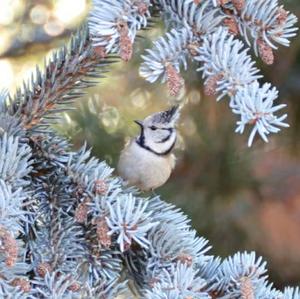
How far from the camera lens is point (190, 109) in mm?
2605

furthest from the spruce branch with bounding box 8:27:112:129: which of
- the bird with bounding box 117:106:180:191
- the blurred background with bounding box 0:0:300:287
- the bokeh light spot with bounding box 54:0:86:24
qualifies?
the bokeh light spot with bounding box 54:0:86:24

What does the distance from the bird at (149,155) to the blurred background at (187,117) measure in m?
0.31

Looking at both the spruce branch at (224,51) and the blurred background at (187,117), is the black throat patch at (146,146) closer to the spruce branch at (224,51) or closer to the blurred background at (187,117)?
the blurred background at (187,117)

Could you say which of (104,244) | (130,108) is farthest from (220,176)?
(104,244)

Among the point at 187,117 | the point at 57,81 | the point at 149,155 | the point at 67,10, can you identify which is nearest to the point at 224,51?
the point at 57,81

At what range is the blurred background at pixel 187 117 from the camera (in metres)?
2.52

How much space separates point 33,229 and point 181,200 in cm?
129

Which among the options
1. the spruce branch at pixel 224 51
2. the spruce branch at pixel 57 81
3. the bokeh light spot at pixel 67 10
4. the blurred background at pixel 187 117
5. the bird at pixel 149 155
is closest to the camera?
the spruce branch at pixel 224 51

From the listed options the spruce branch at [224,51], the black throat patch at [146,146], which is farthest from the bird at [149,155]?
the spruce branch at [224,51]

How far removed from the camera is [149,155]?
2.11 metres

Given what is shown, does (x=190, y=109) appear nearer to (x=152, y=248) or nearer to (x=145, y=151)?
(x=145, y=151)

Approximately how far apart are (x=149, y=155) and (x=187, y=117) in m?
0.53

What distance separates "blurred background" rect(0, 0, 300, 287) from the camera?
2.52 meters

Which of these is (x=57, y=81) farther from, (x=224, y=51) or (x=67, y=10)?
(x=67, y=10)
